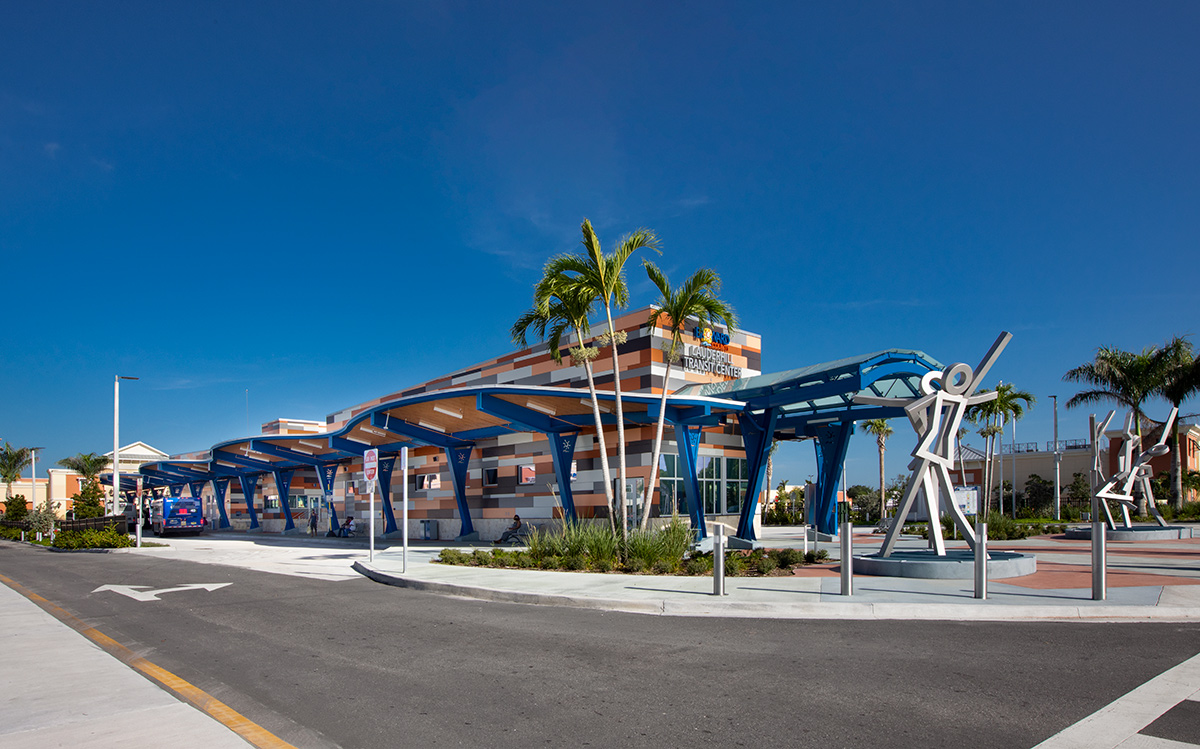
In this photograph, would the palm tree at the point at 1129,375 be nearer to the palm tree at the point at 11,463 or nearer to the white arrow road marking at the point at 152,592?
the white arrow road marking at the point at 152,592

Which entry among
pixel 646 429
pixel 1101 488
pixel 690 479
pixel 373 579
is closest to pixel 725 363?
pixel 646 429

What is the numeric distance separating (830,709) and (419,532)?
35.3m

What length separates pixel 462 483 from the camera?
34.4 m

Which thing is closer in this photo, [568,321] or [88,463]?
[568,321]

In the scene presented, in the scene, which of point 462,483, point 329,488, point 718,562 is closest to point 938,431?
point 718,562

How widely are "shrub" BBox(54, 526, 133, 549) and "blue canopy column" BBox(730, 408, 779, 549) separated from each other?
2632 centimetres

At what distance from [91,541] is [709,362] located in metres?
28.3

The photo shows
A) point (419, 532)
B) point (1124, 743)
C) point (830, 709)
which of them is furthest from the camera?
point (419, 532)

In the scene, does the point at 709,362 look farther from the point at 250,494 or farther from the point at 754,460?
the point at 250,494

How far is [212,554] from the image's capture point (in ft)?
96.6

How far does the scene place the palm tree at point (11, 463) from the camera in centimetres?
8281

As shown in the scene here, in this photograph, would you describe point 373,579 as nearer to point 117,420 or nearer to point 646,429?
point 646,429

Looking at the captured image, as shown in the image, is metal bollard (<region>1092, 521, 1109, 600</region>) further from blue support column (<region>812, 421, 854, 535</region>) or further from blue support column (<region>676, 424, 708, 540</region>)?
blue support column (<region>812, 421, 854, 535</region>)

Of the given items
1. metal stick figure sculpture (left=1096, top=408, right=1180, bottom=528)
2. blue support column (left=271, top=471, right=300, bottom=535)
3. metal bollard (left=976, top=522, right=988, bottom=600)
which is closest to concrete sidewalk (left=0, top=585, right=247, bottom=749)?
metal bollard (left=976, top=522, right=988, bottom=600)
